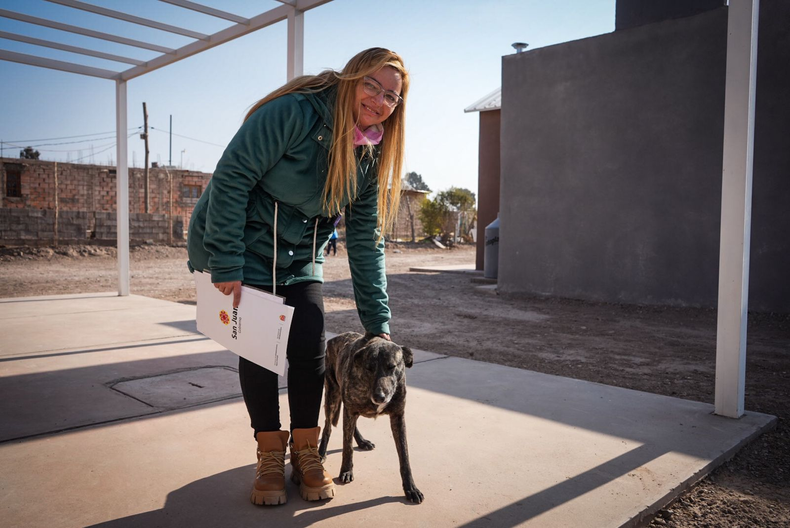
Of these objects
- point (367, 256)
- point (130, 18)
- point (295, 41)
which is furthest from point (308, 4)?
point (367, 256)

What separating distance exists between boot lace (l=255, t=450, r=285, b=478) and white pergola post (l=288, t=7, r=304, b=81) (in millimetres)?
3493

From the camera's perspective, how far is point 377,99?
2.20m

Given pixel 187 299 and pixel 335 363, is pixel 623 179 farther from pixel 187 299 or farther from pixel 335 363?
pixel 335 363

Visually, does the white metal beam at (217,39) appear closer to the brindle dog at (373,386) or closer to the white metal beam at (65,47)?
the white metal beam at (65,47)

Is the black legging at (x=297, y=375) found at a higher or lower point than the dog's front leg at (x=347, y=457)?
higher

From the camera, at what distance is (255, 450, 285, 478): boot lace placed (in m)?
2.23

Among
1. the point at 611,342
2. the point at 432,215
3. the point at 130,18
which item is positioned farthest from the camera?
the point at 432,215

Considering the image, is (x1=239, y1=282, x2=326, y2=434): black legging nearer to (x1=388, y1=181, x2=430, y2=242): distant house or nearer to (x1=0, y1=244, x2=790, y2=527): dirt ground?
(x1=0, y1=244, x2=790, y2=527): dirt ground

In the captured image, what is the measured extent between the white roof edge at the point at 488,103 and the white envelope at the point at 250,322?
15.1 meters

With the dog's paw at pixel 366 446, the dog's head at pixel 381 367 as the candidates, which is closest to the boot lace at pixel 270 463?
the dog's head at pixel 381 367

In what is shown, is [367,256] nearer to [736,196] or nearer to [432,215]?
[736,196]

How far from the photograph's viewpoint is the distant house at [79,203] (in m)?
18.1

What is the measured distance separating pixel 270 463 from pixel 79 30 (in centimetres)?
527

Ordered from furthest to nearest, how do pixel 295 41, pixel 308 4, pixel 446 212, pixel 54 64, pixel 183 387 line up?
pixel 446 212 → pixel 54 64 → pixel 295 41 → pixel 308 4 → pixel 183 387
